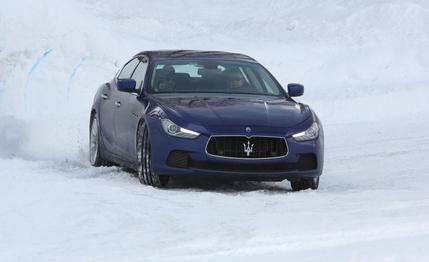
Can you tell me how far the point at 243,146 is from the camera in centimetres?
998

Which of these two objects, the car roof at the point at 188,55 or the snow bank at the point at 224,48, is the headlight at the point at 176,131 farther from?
the snow bank at the point at 224,48

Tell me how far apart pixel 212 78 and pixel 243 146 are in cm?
147

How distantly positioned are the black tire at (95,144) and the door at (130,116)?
88cm

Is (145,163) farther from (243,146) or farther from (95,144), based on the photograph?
(95,144)

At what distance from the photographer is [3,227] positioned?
766cm

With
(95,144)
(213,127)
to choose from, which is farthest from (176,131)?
(95,144)

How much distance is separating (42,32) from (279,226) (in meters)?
15.7

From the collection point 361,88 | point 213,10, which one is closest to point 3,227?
point 361,88

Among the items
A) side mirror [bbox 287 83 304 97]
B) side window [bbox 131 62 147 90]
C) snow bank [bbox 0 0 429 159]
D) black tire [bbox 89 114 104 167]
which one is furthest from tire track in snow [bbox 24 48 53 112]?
side mirror [bbox 287 83 304 97]

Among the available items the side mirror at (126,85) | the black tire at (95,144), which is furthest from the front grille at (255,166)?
the black tire at (95,144)

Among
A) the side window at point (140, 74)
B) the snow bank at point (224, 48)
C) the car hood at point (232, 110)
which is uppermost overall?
the side window at point (140, 74)

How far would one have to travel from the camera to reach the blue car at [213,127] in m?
9.95

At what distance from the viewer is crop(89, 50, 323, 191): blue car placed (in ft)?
32.7

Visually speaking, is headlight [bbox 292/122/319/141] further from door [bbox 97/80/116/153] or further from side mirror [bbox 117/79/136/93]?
door [bbox 97/80/116/153]
